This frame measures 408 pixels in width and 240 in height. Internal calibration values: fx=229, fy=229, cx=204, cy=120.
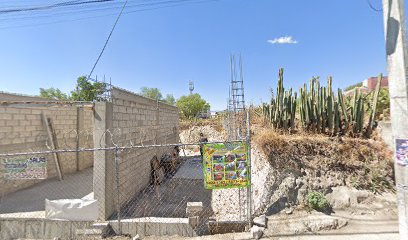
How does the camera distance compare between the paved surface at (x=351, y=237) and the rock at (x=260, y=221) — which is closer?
the paved surface at (x=351, y=237)

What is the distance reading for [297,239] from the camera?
4.13 m

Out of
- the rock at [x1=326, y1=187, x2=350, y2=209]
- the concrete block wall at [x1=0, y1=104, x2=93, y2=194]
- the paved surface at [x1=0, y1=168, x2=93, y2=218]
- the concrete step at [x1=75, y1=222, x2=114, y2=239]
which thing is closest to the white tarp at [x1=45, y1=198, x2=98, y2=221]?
the concrete step at [x1=75, y1=222, x2=114, y2=239]

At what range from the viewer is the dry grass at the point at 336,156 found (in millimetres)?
5152

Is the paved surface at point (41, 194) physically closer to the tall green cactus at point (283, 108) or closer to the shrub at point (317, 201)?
the shrub at point (317, 201)

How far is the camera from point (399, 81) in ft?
9.53

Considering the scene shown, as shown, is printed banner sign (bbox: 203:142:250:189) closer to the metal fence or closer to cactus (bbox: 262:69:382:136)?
the metal fence

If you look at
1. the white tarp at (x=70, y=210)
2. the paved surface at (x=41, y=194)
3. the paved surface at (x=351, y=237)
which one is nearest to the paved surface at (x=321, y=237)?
the paved surface at (x=351, y=237)

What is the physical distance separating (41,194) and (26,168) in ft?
8.41

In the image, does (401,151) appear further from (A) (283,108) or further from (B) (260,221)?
(A) (283,108)

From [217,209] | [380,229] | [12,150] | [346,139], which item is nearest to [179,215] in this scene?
[217,209]

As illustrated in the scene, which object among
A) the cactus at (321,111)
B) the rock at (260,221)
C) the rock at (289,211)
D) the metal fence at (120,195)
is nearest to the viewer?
the rock at (260,221)

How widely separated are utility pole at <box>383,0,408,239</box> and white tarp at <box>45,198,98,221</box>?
17.1 ft

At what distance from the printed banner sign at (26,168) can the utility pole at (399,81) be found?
6.10 m

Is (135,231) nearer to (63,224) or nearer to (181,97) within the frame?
(63,224)
